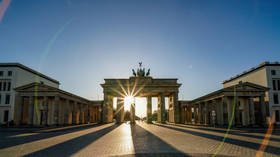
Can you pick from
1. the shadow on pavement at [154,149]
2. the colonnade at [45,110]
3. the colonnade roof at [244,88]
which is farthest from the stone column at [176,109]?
the shadow on pavement at [154,149]

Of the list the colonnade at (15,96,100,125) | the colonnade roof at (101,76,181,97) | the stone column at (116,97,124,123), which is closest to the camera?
the colonnade at (15,96,100,125)

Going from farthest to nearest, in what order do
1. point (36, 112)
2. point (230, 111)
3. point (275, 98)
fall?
1. point (275, 98)
2. point (36, 112)
3. point (230, 111)

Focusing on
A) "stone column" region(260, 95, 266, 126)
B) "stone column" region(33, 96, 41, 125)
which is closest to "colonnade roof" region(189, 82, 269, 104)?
"stone column" region(260, 95, 266, 126)

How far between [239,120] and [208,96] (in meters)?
9.62

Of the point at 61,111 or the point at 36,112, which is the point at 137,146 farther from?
the point at 36,112

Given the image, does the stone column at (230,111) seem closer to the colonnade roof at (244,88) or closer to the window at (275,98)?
the colonnade roof at (244,88)

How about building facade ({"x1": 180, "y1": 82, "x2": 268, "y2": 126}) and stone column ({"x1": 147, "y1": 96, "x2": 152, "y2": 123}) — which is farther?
stone column ({"x1": 147, "y1": 96, "x2": 152, "y2": 123})

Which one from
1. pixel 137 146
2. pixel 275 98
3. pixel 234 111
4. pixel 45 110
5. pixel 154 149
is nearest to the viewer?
pixel 154 149

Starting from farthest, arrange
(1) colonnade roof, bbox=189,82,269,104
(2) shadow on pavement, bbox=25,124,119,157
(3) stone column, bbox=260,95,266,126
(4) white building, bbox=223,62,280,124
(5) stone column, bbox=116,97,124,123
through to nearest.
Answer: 1. (5) stone column, bbox=116,97,124,123
2. (4) white building, bbox=223,62,280,124
3. (3) stone column, bbox=260,95,266,126
4. (1) colonnade roof, bbox=189,82,269,104
5. (2) shadow on pavement, bbox=25,124,119,157

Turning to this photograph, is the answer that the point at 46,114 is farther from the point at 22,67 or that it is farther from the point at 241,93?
the point at 241,93

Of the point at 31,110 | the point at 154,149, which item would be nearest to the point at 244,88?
the point at 154,149

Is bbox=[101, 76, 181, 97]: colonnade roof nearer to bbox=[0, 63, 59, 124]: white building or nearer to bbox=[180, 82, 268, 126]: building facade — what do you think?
bbox=[180, 82, 268, 126]: building facade

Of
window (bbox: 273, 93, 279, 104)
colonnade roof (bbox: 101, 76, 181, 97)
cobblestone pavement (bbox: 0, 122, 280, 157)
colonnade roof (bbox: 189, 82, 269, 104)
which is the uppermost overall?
colonnade roof (bbox: 101, 76, 181, 97)

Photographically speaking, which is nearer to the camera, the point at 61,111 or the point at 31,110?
the point at 31,110
